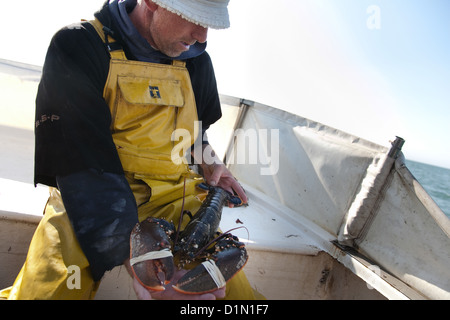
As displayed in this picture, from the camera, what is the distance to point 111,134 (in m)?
1.83

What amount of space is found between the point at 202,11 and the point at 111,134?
91 centimetres

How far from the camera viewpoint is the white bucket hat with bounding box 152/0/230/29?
1.63 m

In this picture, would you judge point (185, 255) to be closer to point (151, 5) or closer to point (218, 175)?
point (218, 175)

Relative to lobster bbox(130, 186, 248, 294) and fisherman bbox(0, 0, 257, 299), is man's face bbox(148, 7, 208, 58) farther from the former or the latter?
lobster bbox(130, 186, 248, 294)

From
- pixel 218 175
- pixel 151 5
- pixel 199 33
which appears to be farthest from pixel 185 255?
pixel 151 5

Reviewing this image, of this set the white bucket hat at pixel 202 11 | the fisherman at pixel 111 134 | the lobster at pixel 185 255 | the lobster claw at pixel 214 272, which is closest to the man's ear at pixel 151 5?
the fisherman at pixel 111 134

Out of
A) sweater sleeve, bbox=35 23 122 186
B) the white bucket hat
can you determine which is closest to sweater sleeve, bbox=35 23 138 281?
sweater sleeve, bbox=35 23 122 186

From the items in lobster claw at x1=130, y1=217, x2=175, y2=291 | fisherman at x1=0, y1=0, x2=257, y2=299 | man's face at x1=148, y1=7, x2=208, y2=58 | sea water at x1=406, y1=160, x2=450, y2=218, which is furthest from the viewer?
sea water at x1=406, y1=160, x2=450, y2=218

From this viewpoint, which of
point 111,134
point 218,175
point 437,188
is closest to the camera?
point 111,134

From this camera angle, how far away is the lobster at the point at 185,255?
1.41 meters

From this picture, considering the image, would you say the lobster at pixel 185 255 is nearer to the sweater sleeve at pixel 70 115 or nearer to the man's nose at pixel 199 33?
the sweater sleeve at pixel 70 115

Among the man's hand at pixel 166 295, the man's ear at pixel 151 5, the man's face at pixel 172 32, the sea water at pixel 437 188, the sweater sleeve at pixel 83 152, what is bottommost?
the sea water at pixel 437 188
